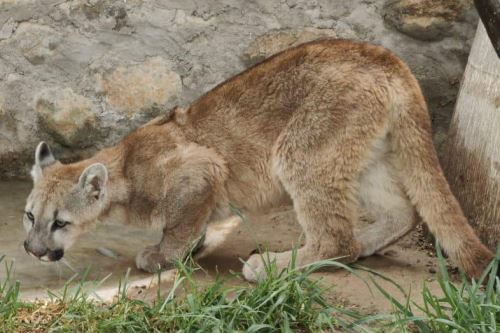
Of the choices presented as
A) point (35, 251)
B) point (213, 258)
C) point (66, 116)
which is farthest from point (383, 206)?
point (66, 116)

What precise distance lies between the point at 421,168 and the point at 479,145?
494 mm

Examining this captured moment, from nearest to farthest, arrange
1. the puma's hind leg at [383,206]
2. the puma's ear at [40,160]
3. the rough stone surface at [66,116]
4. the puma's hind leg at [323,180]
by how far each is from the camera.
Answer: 1. the puma's hind leg at [323,180]
2. the puma's hind leg at [383,206]
3. the puma's ear at [40,160]
4. the rough stone surface at [66,116]

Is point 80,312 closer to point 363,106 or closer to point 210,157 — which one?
point 210,157

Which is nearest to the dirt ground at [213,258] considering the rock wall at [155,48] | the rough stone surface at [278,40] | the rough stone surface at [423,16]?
the rock wall at [155,48]

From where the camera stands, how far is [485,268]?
5062 millimetres

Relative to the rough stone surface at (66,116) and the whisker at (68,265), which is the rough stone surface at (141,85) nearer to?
the rough stone surface at (66,116)

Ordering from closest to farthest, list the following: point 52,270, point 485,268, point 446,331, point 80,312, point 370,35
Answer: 1. point 446,331
2. point 80,312
3. point 485,268
4. point 52,270
5. point 370,35

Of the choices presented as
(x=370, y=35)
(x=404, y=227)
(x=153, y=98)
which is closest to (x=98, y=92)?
(x=153, y=98)

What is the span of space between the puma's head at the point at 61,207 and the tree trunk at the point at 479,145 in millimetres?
2206

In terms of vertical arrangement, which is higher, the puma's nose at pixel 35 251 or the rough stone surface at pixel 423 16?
the rough stone surface at pixel 423 16

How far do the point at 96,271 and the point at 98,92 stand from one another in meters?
1.75

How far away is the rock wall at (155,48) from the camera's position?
22.4 feet

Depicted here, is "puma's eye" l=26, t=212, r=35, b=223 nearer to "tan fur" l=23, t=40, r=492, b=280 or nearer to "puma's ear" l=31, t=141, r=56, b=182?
"tan fur" l=23, t=40, r=492, b=280

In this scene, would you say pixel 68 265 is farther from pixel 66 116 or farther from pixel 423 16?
pixel 423 16
